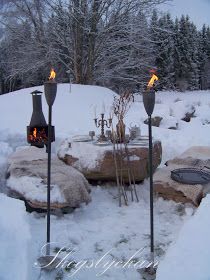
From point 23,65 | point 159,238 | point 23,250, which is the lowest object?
point 159,238

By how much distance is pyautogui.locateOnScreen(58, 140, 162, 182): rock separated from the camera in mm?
5566

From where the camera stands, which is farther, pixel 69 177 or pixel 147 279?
pixel 69 177

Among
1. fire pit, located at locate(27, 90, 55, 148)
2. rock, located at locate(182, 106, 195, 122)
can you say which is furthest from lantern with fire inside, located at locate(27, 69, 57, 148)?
rock, located at locate(182, 106, 195, 122)

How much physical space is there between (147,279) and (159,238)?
943mm

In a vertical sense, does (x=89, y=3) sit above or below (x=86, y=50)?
above

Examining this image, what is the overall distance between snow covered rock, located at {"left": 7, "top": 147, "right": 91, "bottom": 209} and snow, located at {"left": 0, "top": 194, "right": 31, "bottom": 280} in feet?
2.69

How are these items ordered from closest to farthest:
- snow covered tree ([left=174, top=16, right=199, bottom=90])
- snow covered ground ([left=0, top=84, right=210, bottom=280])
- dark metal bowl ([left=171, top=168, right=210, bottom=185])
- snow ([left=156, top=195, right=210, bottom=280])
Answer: snow ([left=156, top=195, right=210, bottom=280])
snow covered ground ([left=0, top=84, right=210, bottom=280])
dark metal bowl ([left=171, top=168, right=210, bottom=185])
snow covered tree ([left=174, top=16, right=199, bottom=90])

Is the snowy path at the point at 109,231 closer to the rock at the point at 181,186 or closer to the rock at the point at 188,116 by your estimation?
the rock at the point at 181,186

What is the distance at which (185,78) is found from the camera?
105 feet

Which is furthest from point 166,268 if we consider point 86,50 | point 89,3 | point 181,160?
point 86,50

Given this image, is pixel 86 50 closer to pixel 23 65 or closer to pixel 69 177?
pixel 23 65

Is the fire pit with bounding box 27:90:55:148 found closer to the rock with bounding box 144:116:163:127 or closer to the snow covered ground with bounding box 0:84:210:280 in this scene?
the snow covered ground with bounding box 0:84:210:280

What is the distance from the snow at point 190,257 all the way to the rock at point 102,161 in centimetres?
294

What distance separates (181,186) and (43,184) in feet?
5.83
